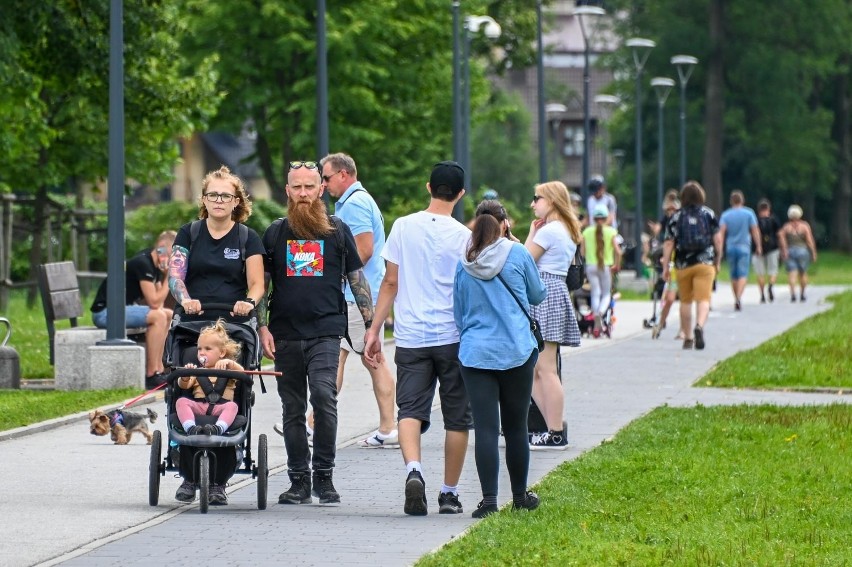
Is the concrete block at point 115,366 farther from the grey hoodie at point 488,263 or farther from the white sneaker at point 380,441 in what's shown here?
the grey hoodie at point 488,263

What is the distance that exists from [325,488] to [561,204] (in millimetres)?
3190

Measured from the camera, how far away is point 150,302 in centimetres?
1680

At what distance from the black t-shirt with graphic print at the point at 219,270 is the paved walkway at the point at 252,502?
1081 millimetres

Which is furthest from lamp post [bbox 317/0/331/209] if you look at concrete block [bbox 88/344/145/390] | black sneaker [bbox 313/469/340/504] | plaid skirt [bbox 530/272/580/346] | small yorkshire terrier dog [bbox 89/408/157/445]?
black sneaker [bbox 313/469/340/504]

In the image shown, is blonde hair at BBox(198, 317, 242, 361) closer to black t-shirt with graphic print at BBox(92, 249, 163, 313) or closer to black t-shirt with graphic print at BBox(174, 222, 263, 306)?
black t-shirt with graphic print at BBox(174, 222, 263, 306)

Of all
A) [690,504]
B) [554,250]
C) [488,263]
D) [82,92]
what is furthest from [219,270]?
[82,92]

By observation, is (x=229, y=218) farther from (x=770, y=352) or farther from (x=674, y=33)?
(x=674, y=33)

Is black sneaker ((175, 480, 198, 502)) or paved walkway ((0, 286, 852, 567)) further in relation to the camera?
black sneaker ((175, 480, 198, 502))

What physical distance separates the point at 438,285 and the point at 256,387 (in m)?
6.96

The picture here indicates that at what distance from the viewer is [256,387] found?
1630 cm

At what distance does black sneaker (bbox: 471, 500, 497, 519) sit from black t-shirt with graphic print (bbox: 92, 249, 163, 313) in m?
8.09

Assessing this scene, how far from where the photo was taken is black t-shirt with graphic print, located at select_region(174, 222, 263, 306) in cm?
969

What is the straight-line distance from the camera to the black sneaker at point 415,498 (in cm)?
928

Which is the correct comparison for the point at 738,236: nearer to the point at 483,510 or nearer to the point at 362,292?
the point at 362,292
